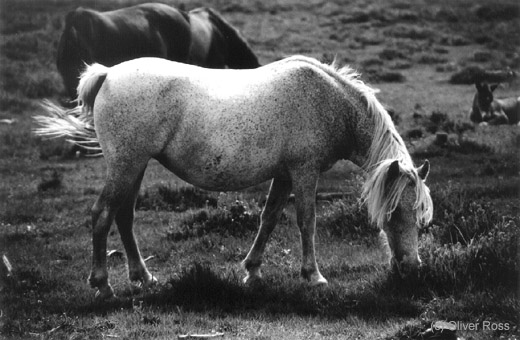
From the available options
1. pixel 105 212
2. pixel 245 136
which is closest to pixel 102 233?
pixel 105 212

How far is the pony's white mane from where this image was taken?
21.1 ft

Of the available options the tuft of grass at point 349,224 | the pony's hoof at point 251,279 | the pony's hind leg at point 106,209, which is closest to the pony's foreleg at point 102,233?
the pony's hind leg at point 106,209

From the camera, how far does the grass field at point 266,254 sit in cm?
565

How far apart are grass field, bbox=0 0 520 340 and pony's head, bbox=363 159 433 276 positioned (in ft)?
0.84

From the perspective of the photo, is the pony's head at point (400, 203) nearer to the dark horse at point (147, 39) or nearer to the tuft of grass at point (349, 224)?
the tuft of grass at point (349, 224)

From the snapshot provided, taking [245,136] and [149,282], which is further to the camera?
[149,282]

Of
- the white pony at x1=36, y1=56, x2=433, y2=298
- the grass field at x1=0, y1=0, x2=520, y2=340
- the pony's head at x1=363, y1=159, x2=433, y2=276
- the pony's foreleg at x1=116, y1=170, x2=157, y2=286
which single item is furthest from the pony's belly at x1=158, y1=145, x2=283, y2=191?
the pony's head at x1=363, y1=159, x2=433, y2=276

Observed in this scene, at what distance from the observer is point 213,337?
537cm

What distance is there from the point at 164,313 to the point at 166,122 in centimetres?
174

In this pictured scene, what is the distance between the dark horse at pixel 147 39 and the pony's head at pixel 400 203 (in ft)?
24.0

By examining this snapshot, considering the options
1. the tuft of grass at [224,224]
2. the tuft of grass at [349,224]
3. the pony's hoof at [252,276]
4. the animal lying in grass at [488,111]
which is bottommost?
the animal lying in grass at [488,111]

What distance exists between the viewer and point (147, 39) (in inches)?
593

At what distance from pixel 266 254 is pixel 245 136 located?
1807 millimetres

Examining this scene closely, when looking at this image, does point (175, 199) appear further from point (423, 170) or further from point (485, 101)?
point (485, 101)
